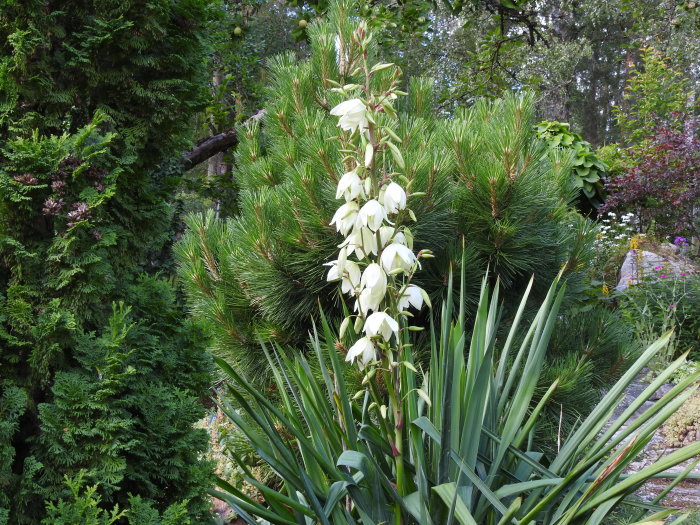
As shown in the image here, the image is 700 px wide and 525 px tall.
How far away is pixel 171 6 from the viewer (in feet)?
6.92

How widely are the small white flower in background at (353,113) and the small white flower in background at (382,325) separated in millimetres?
514

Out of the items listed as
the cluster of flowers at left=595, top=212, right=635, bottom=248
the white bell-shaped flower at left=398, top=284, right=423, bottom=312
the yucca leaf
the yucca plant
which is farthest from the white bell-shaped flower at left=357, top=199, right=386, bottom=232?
the cluster of flowers at left=595, top=212, right=635, bottom=248

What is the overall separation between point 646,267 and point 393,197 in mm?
6292

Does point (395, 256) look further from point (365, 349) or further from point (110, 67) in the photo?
point (110, 67)

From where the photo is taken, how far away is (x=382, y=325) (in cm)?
157

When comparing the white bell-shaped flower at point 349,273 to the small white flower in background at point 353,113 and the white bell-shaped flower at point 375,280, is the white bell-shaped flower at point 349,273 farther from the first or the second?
the small white flower in background at point 353,113

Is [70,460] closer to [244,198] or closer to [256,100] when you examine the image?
[244,198]

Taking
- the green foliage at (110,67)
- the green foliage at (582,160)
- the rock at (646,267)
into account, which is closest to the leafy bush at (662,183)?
the green foliage at (582,160)

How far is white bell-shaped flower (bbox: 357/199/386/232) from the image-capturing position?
1536 millimetres

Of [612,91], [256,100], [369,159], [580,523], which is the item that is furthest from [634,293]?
[612,91]

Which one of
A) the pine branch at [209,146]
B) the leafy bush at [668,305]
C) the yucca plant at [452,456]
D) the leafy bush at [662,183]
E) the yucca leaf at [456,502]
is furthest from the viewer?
the leafy bush at [662,183]

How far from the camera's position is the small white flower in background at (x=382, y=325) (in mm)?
1543

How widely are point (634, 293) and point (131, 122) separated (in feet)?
19.4

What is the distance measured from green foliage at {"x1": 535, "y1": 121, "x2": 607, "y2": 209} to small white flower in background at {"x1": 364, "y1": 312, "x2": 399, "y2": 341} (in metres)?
5.67
